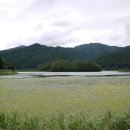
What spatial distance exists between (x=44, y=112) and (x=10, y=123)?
4.21 metres

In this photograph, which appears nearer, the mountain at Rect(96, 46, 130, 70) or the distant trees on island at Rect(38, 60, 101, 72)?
the distant trees on island at Rect(38, 60, 101, 72)

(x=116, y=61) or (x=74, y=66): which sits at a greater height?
(x=116, y=61)

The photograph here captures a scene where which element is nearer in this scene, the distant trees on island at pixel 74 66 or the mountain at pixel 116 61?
the distant trees on island at pixel 74 66

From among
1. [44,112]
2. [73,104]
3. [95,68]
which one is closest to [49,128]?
[44,112]

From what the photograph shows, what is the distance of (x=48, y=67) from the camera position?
113m

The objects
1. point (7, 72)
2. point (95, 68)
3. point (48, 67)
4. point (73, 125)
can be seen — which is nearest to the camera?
point (73, 125)

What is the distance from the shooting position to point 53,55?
649 ft

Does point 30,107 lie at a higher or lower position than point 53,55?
lower

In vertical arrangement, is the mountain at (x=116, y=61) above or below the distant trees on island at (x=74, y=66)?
above

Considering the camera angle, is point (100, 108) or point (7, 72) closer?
point (100, 108)

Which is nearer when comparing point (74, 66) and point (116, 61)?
point (74, 66)

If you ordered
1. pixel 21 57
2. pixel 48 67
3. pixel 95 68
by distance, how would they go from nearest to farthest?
1. pixel 95 68
2. pixel 48 67
3. pixel 21 57

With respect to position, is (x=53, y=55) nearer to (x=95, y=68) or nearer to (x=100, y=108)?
(x=95, y=68)

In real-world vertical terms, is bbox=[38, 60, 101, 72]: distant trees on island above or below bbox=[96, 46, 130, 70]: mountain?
below
